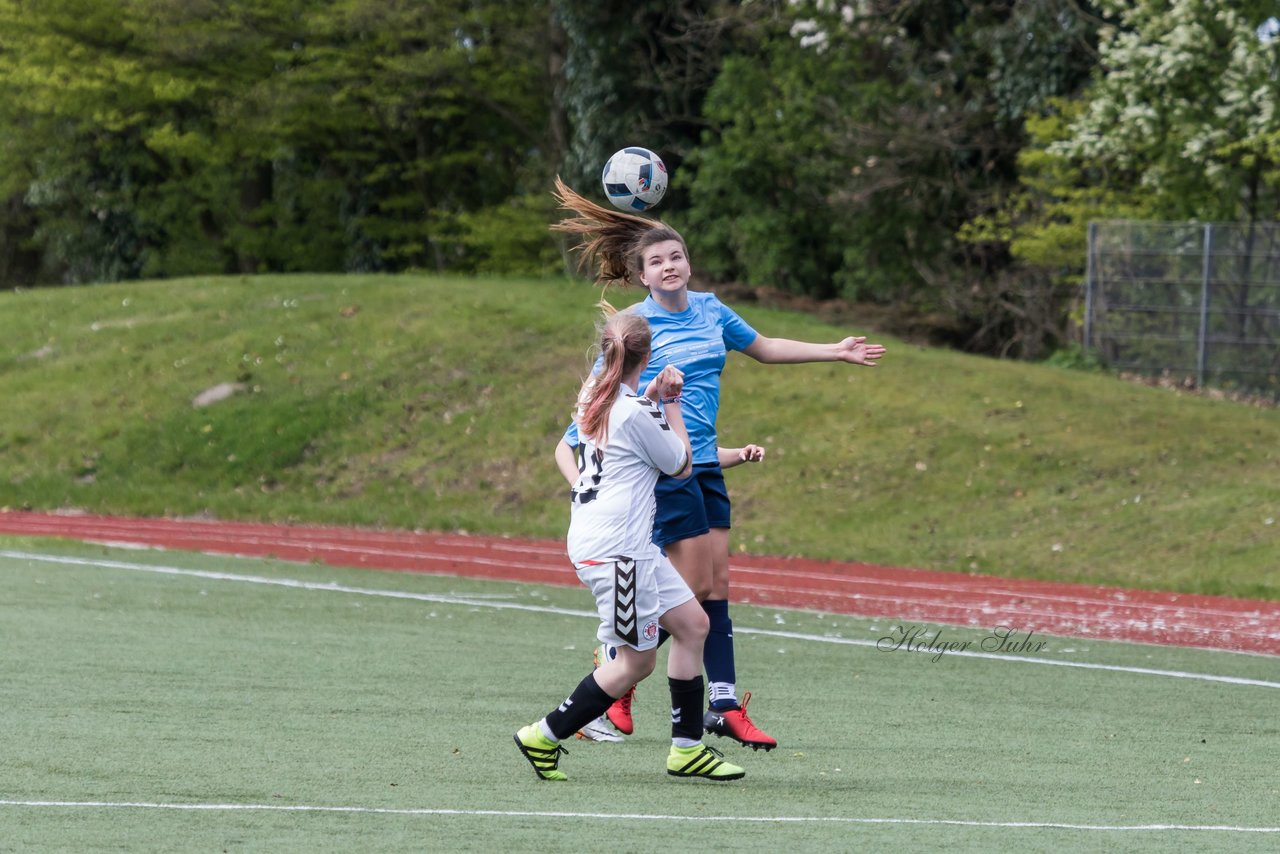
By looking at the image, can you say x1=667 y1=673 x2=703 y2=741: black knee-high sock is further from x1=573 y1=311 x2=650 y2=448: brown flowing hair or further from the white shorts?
x1=573 y1=311 x2=650 y2=448: brown flowing hair

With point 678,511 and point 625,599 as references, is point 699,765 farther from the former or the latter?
point 678,511

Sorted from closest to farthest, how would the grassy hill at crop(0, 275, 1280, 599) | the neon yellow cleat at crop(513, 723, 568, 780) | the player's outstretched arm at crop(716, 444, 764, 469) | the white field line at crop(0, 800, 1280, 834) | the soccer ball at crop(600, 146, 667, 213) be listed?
1. the white field line at crop(0, 800, 1280, 834)
2. the neon yellow cleat at crop(513, 723, 568, 780)
3. the player's outstretched arm at crop(716, 444, 764, 469)
4. the soccer ball at crop(600, 146, 667, 213)
5. the grassy hill at crop(0, 275, 1280, 599)

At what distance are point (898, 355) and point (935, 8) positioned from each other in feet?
29.4

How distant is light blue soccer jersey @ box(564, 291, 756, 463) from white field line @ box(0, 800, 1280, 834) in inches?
70.5

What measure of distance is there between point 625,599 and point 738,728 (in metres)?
1.24

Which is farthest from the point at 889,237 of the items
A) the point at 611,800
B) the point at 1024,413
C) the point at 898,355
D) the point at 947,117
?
the point at 611,800

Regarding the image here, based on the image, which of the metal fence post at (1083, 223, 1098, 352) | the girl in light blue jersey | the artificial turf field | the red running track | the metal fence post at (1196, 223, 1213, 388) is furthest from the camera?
the metal fence post at (1083, 223, 1098, 352)

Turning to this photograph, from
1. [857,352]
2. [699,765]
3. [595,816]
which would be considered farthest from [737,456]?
[595,816]

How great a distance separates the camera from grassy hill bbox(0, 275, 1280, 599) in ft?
60.4

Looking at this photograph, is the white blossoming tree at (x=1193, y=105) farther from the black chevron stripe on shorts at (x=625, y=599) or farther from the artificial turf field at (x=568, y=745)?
the black chevron stripe on shorts at (x=625, y=599)

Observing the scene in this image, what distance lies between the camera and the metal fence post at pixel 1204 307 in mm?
23484

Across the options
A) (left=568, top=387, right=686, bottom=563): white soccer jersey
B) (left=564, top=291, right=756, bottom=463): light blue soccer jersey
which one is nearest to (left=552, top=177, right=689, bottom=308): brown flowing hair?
(left=564, top=291, right=756, bottom=463): light blue soccer jersey

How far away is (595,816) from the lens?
5.62 metres

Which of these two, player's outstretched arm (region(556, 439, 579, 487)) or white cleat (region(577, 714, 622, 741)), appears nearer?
player's outstretched arm (region(556, 439, 579, 487))
